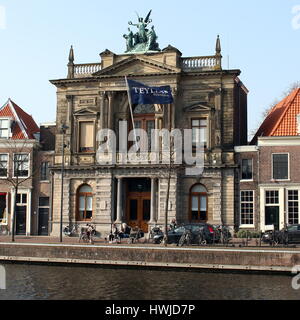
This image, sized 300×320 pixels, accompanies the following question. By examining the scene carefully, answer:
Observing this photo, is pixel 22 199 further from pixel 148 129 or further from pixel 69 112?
pixel 148 129

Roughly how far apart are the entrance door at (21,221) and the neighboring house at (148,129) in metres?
3.50

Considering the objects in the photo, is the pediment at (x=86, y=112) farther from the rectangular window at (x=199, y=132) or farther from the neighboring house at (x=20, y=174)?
the rectangular window at (x=199, y=132)

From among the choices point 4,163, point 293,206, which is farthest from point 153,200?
point 4,163

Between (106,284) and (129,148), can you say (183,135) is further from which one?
(106,284)

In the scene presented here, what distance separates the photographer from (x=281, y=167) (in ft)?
160

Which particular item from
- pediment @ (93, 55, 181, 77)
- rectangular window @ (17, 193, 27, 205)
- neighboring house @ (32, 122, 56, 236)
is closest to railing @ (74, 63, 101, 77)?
pediment @ (93, 55, 181, 77)

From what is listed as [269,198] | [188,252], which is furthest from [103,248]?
[269,198]

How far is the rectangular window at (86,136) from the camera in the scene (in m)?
53.0

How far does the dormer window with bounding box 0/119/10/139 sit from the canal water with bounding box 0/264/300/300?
22461 millimetres

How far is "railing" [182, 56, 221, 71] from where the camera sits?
5100cm

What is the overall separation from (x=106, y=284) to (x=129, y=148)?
22.1m

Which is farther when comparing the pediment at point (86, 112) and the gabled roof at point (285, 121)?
the pediment at point (86, 112)

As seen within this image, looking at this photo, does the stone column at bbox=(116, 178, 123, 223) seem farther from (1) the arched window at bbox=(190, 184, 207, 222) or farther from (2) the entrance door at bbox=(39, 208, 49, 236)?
(2) the entrance door at bbox=(39, 208, 49, 236)

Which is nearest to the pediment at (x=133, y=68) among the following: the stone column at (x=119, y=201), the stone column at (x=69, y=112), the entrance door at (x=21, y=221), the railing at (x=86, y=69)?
the railing at (x=86, y=69)
